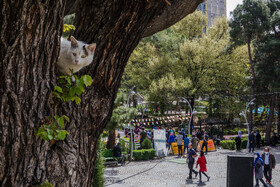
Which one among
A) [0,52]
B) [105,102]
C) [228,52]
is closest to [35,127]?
[0,52]

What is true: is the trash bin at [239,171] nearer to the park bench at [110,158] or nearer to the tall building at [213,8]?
the park bench at [110,158]

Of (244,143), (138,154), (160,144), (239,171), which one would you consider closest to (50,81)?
(239,171)

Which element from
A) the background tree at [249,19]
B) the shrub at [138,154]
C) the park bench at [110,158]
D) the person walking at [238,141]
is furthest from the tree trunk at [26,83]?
the background tree at [249,19]

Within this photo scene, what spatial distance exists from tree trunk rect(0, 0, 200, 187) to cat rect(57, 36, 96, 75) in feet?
0.31

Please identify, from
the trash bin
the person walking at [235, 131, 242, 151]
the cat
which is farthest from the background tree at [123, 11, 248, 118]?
the cat

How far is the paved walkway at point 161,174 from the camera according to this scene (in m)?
12.0

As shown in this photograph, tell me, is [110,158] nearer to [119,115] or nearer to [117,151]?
[117,151]

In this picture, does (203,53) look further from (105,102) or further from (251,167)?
(105,102)

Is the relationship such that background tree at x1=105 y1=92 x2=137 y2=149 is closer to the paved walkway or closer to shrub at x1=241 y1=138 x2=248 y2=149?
the paved walkway

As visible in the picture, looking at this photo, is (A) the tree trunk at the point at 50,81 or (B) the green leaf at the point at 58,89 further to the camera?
(B) the green leaf at the point at 58,89

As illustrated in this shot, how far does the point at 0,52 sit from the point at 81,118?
85cm

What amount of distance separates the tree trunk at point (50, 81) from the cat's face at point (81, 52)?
8cm

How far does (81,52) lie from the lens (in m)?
2.50

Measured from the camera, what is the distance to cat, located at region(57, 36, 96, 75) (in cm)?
248
